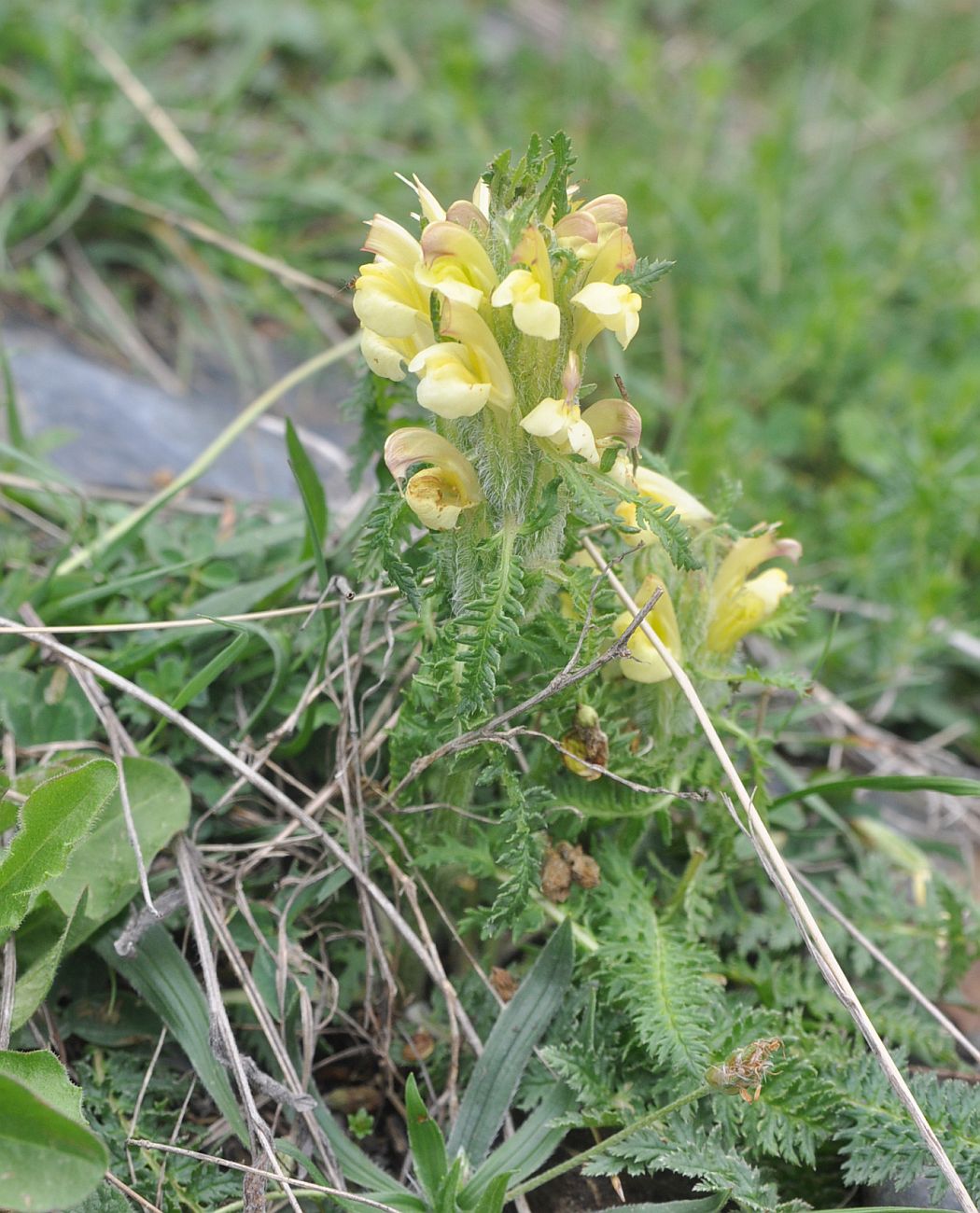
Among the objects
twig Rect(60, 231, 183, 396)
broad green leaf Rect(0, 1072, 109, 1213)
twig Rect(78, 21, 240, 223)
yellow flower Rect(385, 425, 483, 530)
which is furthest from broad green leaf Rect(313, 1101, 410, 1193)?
twig Rect(78, 21, 240, 223)

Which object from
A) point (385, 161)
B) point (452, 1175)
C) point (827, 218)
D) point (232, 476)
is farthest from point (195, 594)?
point (827, 218)

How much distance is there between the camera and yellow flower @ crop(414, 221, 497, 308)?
4.80ft

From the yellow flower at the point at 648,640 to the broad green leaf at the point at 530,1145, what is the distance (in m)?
0.64

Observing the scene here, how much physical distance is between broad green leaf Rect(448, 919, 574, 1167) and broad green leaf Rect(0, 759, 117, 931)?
70cm

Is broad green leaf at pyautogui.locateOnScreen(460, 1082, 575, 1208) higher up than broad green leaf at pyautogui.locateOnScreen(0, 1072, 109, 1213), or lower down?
lower down

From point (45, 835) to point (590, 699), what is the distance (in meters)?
0.83

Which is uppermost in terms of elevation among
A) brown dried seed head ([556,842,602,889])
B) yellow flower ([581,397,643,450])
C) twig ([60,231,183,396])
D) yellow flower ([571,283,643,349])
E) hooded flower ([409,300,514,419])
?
yellow flower ([571,283,643,349])

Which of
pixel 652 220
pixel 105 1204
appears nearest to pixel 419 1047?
pixel 105 1204

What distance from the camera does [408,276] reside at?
62.4 inches

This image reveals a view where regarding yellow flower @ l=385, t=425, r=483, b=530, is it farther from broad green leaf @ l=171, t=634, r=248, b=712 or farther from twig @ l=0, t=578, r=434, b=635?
broad green leaf @ l=171, t=634, r=248, b=712

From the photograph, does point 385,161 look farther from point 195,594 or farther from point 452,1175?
point 452,1175

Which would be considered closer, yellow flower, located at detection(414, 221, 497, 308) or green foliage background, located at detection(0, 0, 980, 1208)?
yellow flower, located at detection(414, 221, 497, 308)

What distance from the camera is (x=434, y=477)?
158 centimetres

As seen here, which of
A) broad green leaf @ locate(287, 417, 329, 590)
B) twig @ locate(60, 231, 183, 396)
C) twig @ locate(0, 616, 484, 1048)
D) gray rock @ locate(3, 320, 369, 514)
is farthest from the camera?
twig @ locate(60, 231, 183, 396)
